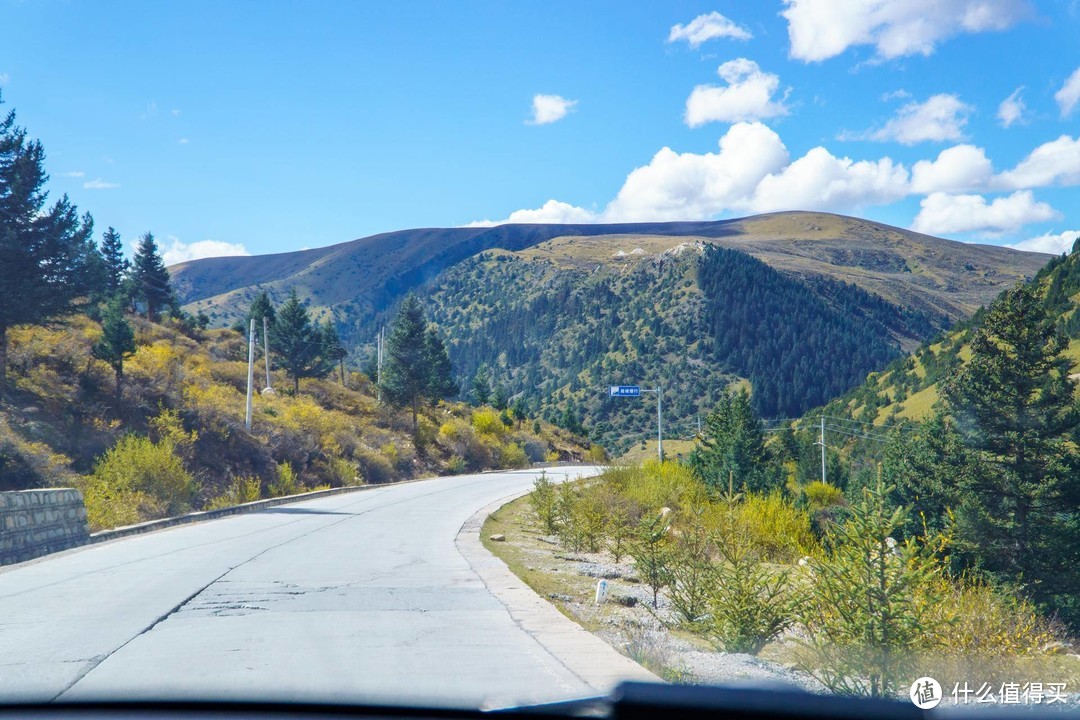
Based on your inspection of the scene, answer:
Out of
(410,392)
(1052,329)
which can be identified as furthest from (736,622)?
(410,392)

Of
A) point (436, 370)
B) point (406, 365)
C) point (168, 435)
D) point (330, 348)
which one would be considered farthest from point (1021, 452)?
point (330, 348)

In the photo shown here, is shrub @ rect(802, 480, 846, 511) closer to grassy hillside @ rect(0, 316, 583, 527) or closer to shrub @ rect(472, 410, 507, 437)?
shrub @ rect(472, 410, 507, 437)

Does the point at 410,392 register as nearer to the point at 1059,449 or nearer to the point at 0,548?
the point at 1059,449

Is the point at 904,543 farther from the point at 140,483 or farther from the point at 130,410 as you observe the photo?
the point at 130,410

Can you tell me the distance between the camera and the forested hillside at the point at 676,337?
13675cm

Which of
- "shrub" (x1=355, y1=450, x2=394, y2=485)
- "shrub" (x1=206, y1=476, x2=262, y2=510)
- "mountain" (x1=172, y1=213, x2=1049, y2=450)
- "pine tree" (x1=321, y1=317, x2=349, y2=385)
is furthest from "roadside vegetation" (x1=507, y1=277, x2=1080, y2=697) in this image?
"mountain" (x1=172, y1=213, x2=1049, y2=450)

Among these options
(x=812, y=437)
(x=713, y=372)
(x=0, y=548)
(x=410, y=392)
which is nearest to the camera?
(x=0, y=548)

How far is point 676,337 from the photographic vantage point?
492 ft

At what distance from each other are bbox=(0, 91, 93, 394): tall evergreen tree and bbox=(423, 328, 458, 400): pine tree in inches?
1200

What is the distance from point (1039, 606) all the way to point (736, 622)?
58.7 ft

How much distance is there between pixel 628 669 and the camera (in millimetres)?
5988

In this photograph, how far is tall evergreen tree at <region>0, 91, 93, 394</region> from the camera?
27812 millimetres

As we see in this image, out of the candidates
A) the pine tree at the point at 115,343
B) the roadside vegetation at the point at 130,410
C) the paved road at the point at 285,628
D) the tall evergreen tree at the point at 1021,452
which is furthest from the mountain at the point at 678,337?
the paved road at the point at 285,628

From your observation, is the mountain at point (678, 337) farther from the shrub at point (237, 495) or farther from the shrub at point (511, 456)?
the shrub at point (237, 495)
